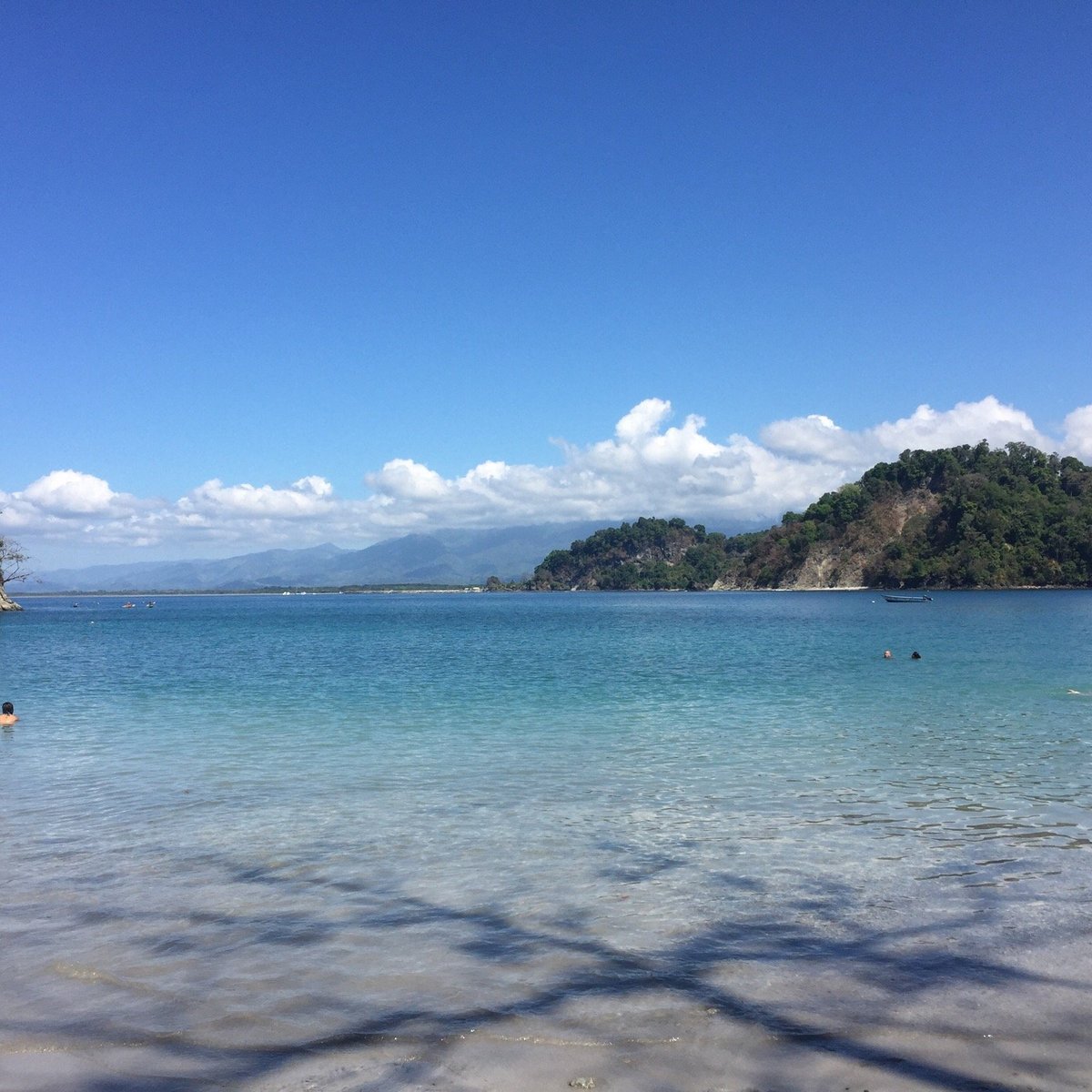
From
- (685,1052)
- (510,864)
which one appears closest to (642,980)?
(685,1052)

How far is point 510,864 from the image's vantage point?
13609mm

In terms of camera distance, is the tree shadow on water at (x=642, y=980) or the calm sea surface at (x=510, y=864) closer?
the tree shadow on water at (x=642, y=980)

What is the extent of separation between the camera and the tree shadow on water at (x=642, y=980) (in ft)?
24.4

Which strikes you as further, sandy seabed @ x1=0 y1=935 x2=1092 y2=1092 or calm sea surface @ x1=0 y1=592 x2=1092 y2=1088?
calm sea surface @ x1=0 y1=592 x2=1092 y2=1088

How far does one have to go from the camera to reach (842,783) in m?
19.1

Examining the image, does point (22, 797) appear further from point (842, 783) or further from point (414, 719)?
point (842, 783)

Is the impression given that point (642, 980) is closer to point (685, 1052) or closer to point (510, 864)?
point (685, 1052)

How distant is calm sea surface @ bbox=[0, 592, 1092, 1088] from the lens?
28.5ft

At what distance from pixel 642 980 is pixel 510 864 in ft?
15.4

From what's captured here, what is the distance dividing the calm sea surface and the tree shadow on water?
0.04m

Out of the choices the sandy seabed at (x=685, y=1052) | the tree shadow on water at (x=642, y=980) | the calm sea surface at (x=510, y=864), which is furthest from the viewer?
the calm sea surface at (x=510, y=864)

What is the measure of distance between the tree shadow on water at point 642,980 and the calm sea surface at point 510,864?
44mm

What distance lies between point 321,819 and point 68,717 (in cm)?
1999

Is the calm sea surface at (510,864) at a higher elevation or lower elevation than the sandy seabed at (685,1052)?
lower
